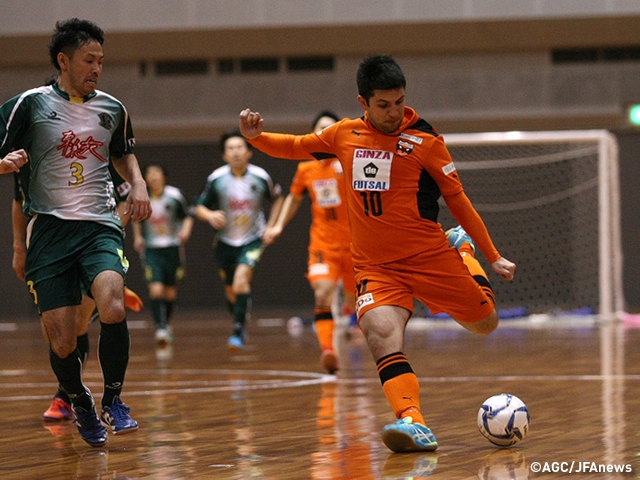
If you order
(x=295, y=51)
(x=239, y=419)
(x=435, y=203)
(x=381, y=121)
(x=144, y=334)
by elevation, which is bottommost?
(x=144, y=334)

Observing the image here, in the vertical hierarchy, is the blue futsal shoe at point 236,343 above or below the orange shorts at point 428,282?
below

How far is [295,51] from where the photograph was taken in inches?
727

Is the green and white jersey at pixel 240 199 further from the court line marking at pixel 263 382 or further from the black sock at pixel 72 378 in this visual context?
the black sock at pixel 72 378

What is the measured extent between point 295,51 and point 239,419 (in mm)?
13761

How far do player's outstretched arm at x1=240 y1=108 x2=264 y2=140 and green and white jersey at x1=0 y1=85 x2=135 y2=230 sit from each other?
64 centimetres

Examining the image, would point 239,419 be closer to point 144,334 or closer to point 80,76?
point 80,76

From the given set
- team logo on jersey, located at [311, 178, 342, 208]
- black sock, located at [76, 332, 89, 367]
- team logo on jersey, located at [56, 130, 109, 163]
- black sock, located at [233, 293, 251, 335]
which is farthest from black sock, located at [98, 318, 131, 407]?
black sock, located at [233, 293, 251, 335]

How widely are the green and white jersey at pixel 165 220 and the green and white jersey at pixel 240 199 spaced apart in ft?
5.38

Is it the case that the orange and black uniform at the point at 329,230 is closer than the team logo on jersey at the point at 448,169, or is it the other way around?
the team logo on jersey at the point at 448,169

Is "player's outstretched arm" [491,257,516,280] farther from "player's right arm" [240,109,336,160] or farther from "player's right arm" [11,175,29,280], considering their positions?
"player's right arm" [11,175,29,280]

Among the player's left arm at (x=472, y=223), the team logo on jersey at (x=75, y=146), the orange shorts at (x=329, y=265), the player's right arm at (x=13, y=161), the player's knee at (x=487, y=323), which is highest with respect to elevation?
the team logo on jersey at (x=75, y=146)

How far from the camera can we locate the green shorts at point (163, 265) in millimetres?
12250

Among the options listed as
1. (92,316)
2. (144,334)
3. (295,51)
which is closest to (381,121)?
(92,316)

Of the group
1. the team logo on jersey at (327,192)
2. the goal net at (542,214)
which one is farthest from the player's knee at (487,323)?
the goal net at (542,214)
